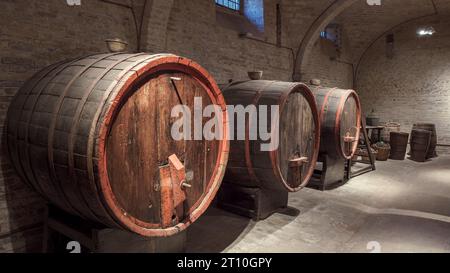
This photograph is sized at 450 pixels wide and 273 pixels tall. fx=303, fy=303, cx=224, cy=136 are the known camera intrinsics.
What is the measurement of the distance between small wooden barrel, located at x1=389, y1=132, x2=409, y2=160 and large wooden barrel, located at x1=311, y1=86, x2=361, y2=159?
13.0 feet

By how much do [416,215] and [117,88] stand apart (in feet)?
14.8

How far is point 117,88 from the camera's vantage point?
1.91 meters

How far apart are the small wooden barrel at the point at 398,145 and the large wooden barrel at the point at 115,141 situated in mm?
8140

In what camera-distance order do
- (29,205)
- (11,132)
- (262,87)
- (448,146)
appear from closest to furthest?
(11,132)
(29,205)
(262,87)
(448,146)

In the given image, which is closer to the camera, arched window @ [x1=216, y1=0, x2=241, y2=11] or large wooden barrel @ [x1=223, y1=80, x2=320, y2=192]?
large wooden barrel @ [x1=223, y1=80, x2=320, y2=192]

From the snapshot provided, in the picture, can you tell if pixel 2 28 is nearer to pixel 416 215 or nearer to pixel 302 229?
pixel 302 229

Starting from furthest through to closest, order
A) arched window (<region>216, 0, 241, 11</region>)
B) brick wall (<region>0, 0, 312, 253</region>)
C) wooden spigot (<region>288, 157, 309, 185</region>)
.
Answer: arched window (<region>216, 0, 241, 11</region>) → wooden spigot (<region>288, 157, 309, 185</region>) → brick wall (<region>0, 0, 312, 253</region>)

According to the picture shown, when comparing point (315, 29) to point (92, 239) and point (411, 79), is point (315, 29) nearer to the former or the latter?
point (411, 79)

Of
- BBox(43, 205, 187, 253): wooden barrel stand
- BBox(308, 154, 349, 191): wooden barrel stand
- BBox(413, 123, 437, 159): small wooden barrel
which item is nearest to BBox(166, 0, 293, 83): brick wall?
BBox(308, 154, 349, 191): wooden barrel stand

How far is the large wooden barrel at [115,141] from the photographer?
74.6 inches

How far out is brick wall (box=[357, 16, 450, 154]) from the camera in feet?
33.7

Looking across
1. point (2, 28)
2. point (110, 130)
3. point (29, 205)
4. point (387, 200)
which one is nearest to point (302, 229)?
point (387, 200)

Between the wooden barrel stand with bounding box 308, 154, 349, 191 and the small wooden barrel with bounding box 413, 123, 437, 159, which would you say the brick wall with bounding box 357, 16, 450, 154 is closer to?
the small wooden barrel with bounding box 413, 123, 437, 159

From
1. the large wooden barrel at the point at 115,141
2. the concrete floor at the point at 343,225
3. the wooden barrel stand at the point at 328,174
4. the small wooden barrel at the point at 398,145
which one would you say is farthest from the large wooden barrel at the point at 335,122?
the small wooden barrel at the point at 398,145
